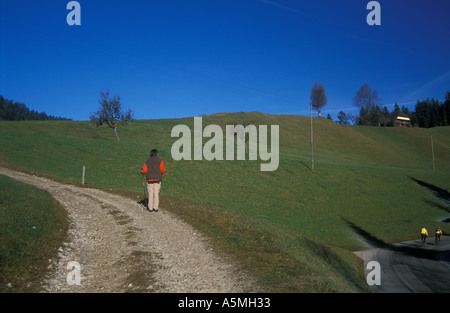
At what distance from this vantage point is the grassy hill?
1376cm

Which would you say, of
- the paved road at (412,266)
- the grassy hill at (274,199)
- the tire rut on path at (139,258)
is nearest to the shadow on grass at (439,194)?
the grassy hill at (274,199)

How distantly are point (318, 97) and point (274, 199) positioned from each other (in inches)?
4338

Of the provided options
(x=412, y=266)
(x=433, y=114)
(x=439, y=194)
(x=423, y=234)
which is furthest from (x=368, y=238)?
(x=433, y=114)

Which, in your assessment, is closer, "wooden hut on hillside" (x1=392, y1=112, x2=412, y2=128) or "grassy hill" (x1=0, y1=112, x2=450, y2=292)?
"grassy hill" (x1=0, y1=112, x2=450, y2=292)

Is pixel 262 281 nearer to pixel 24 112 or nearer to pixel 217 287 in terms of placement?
pixel 217 287

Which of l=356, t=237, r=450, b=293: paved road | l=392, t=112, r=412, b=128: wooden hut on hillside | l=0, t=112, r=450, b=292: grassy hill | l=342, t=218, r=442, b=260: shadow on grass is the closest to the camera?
l=0, t=112, r=450, b=292: grassy hill

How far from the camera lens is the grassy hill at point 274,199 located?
1376 cm

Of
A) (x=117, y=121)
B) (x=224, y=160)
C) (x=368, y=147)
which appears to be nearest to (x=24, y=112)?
(x=117, y=121)

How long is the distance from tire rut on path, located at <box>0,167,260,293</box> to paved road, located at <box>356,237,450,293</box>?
1819 centimetres

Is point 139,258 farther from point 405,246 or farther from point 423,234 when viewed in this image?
point 423,234

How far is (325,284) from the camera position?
9000mm

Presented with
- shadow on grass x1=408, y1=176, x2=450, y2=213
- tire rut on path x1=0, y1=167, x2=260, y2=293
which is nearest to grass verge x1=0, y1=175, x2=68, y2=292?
tire rut on path x1=0, y1=167, x2=260, y2=293

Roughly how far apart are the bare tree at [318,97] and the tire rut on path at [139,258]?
13780 centimetres

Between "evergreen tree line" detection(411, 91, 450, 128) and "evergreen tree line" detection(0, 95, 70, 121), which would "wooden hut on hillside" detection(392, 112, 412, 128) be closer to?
"evergreen tree line" detection(411, 91, 450, 128)
